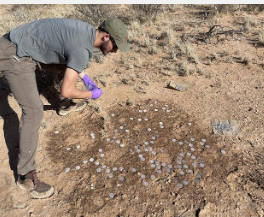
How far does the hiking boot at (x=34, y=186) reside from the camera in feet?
9.52

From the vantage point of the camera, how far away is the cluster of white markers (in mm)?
3143

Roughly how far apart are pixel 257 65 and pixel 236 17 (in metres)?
2.80

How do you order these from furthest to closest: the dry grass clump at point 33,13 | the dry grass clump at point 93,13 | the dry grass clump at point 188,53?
the dry grass clump at point 33,13 → the dry grass clump at point 93,13 → the dry grass clump at point 188,53

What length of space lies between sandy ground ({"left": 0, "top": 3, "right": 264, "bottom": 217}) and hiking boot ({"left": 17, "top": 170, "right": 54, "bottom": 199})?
0.07m

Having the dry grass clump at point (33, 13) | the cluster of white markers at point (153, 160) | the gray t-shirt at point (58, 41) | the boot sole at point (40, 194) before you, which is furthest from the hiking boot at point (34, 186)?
the dry grass clump at point (33, 13)

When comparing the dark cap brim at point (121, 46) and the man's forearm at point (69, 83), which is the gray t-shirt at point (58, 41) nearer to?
the man's forearm at point (69, 83)

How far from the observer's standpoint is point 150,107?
435cm

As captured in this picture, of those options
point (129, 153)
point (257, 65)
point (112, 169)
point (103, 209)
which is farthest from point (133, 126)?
point (257, 65)

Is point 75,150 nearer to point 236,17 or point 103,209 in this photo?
point 103,209

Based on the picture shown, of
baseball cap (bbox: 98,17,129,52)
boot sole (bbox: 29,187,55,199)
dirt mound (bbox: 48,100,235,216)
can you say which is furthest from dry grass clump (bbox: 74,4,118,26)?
boot sole (bbox: 29,187,55,199)

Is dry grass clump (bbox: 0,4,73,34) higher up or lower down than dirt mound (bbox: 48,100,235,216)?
lower down

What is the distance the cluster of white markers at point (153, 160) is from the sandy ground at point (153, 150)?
12 millimetres

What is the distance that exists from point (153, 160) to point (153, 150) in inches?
7.0

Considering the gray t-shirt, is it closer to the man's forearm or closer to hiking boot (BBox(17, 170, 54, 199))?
the man's forearm
